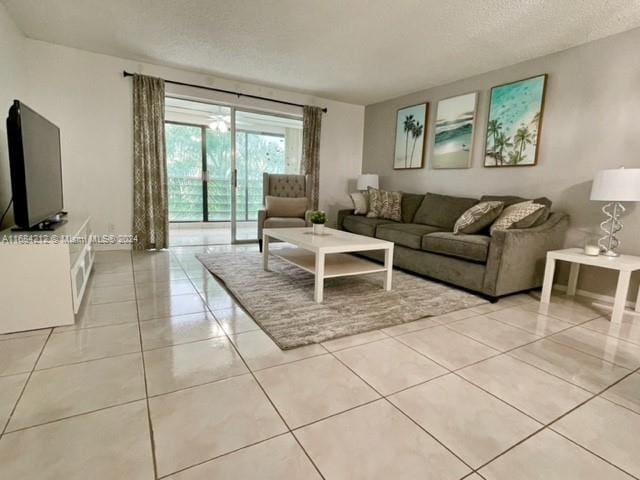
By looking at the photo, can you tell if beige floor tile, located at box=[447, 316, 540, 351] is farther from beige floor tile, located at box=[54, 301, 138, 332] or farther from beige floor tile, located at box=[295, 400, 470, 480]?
beige floor tile, located at box=[54, 301, 138, 332]

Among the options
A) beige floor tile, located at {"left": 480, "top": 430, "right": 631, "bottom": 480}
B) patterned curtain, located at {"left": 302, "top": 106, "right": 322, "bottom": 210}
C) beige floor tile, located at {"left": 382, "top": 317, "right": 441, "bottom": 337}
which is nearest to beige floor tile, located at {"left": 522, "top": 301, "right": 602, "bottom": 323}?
beige floor tile, located at {"left": 382, "top": 317, "right": 441, "bottom": 337}

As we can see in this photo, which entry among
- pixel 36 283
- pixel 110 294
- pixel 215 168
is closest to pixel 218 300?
pixel 110 294

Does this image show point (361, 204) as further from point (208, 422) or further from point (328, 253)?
point (208, 422)

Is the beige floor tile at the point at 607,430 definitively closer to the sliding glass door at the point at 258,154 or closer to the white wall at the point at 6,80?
the white wall at the point at 6,80

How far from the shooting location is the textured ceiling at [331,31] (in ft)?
8.33

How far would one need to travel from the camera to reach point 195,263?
3631 mm

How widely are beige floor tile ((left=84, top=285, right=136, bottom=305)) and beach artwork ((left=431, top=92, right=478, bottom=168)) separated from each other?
12.4ft

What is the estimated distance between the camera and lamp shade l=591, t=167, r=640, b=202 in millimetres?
2363

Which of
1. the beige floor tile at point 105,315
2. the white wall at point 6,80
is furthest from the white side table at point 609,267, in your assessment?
the white wall at point 6,80

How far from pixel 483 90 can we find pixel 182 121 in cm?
526

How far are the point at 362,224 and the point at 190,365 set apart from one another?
2.94 metres

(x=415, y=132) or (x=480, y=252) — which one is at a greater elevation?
(x=415, y=132)

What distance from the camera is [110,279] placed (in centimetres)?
291

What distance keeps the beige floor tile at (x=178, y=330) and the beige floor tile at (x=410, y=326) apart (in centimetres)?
102
